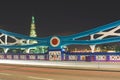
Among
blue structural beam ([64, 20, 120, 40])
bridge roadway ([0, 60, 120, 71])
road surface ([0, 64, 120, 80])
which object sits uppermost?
blue structural beam ([64, 20, 120, 40])

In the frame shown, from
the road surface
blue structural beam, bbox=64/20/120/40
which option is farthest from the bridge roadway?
blue structural beam, bbox=64/20/120/40

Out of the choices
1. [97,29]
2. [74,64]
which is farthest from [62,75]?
[97,29]

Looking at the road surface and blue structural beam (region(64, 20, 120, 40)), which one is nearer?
the road surface

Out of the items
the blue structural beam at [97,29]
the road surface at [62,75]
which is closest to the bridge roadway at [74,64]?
the road surface at [62,75]

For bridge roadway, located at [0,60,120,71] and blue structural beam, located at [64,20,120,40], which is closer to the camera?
bridge roadway, located at [0,60,120,71]

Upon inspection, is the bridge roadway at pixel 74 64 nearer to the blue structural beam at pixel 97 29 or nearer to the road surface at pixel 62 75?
the road surface at pixel 62 75

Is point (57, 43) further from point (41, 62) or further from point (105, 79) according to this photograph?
point (105, 79)

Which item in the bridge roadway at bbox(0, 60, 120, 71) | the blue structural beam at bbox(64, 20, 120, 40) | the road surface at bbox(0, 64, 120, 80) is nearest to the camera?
the road surface at bbox(0, 64, 120, 80)

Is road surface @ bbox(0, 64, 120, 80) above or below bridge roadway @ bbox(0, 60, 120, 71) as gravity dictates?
below

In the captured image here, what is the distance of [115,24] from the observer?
118ft

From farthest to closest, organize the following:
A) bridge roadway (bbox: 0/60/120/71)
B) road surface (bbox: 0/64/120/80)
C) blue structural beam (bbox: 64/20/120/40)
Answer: blue structural beam (bbox: 64/20/120/40), bridge roadway (bbox: 0/60/120/71), road surface (bbox: 0/64/120/80)

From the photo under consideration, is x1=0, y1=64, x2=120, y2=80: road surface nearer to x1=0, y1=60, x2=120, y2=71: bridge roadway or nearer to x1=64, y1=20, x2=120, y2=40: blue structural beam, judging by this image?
x1=0, y1=60, x2=120, y2=71: bridge roadway

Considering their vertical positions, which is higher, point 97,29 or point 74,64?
point 97,29

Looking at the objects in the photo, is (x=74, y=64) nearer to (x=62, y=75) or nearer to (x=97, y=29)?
(x=97, y=29)
